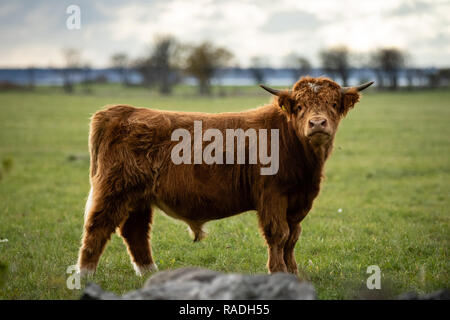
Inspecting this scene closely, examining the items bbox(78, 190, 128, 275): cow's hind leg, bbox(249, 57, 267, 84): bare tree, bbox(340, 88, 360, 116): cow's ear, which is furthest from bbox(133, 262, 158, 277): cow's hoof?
bbox(249, 57, 267, 84): bare tree

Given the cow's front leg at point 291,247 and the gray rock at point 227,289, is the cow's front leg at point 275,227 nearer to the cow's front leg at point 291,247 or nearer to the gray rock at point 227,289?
the cow's front leg at point 291,247

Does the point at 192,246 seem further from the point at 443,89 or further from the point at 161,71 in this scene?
the point at 161,71

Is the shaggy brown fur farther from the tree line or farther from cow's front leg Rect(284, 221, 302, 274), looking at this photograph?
the tree line

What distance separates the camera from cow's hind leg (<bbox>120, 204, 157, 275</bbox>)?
18.4ft

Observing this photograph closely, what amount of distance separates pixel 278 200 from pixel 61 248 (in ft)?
11.0

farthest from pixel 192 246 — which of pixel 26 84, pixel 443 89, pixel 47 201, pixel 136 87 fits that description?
pixel 136 87

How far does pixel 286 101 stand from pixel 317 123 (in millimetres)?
583

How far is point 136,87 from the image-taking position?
278 feet

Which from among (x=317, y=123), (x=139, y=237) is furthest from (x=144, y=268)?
(x=317, y=123)

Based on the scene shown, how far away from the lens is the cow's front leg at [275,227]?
4883mm

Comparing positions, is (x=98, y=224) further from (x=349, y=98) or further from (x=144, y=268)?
(x=349, y=98)

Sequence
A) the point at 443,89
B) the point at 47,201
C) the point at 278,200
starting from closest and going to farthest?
the point at 278,200 < the point at 47,201 < the point at 443,89

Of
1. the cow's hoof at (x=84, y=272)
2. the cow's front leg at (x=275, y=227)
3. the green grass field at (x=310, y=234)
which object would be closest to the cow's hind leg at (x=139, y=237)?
the green grass field at (x=310, y=234)

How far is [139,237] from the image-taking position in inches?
223
